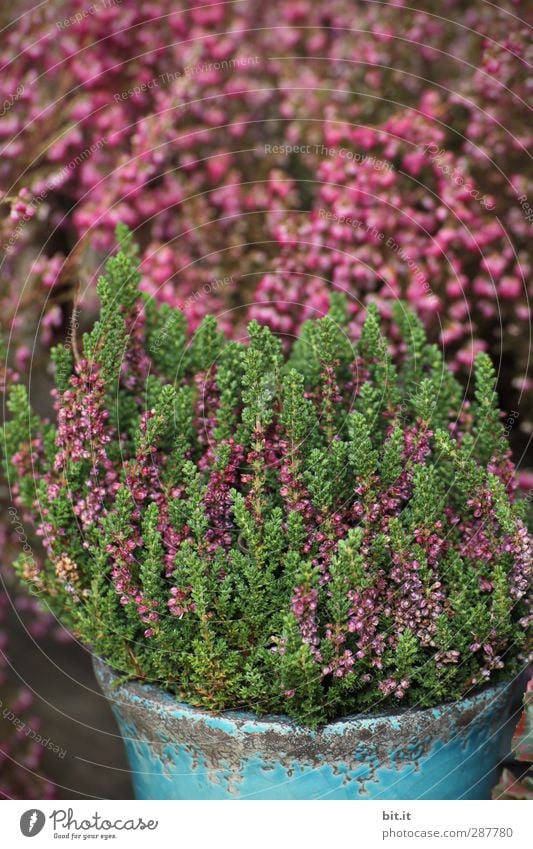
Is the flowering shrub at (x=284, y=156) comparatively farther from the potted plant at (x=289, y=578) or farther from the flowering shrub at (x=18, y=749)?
the flowering shrub at (x=18, y=749)

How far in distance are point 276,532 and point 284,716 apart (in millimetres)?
371

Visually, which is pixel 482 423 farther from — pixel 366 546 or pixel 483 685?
pixel 483 685

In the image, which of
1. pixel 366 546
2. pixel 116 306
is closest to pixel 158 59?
pixel 116 306

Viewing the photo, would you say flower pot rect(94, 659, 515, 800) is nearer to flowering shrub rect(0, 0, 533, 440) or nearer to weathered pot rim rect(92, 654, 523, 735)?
weathered pot rim rect(92, 654, 523, 735)

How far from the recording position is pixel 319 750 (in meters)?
1.76

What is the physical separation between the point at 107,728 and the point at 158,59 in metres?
2.59

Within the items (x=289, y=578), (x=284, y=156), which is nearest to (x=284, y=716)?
(x=289, y=578)

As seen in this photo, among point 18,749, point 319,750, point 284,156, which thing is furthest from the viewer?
point 284,156

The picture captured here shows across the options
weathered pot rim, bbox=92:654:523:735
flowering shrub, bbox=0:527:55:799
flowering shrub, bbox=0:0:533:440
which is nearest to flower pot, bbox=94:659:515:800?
weathered pot rim, bbox=92:654:523:735

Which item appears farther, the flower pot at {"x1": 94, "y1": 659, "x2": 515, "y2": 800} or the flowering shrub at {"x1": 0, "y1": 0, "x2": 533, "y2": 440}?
the flowering shrub at {"x1": 0, "y1": 0, "x2": 533, "y2": 440}

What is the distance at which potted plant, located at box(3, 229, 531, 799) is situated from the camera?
176cm

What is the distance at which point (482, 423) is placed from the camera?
207cm

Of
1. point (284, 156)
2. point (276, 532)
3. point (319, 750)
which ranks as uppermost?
point (284, 156)

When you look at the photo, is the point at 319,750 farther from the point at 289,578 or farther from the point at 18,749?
the point at 18,749
